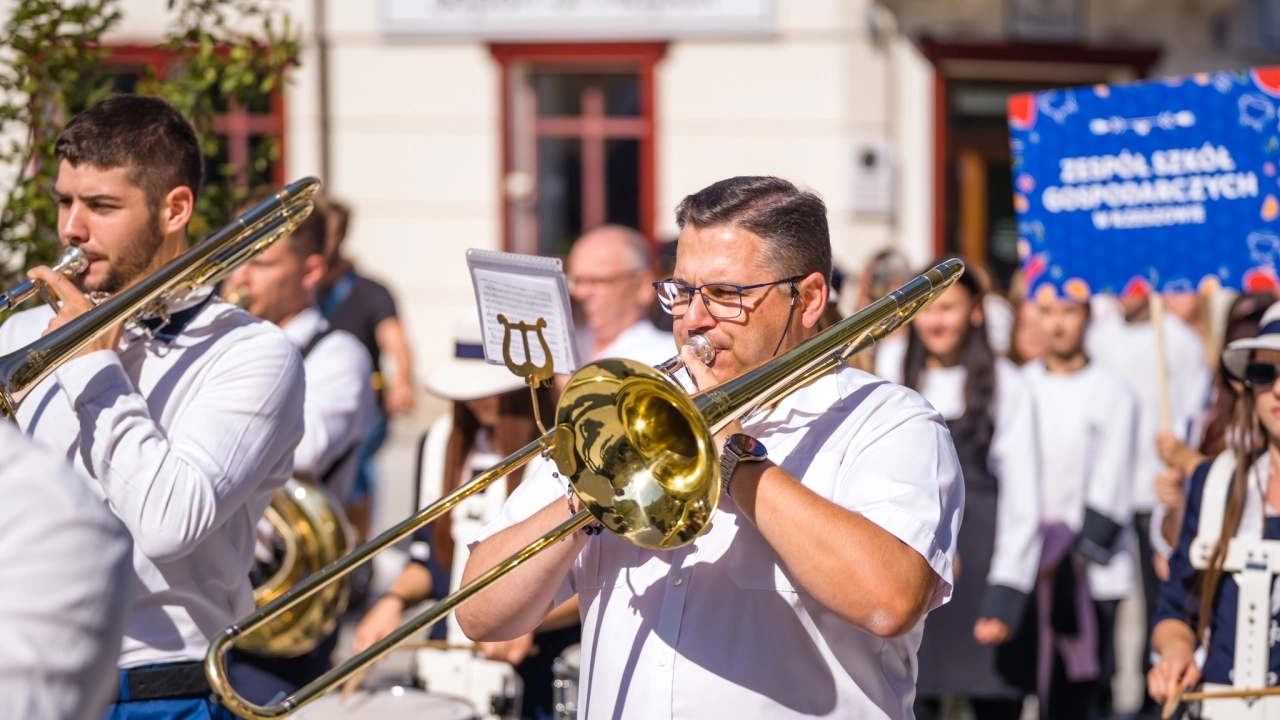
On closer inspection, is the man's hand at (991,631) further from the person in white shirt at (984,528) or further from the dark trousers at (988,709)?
the dark trousers at (988,709)

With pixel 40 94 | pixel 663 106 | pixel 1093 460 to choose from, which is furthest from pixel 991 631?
pixel 663 106

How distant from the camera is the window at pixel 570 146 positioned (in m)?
11.5

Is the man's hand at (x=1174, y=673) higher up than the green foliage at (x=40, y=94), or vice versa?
the green foliage at (x=40, y=94)

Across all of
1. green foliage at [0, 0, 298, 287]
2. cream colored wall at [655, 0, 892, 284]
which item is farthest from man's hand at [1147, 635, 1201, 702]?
cream colored wall at [655, 0, 892, 284]

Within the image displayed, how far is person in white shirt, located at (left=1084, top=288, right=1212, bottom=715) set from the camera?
20.7 ft

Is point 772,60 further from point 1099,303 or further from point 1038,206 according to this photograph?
point 1038,206

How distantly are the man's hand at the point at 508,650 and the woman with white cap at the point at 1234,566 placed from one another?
5.32ft

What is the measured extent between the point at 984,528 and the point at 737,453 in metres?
3.09

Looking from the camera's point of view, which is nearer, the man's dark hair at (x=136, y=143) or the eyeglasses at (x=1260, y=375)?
the man's dark hair at (x=136, y=143)

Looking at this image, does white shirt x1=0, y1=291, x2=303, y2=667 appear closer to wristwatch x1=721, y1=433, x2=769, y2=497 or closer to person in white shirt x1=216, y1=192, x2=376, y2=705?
wristwatch x1=721, y1=433, x2=769, y2=497

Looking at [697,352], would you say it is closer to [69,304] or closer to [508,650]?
[69,304]

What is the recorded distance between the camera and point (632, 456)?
228 centimetres

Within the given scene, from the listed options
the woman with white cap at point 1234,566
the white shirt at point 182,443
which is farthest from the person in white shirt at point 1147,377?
the white shirt at point 182,443

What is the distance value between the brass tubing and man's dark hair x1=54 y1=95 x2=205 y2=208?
1.10 metres
